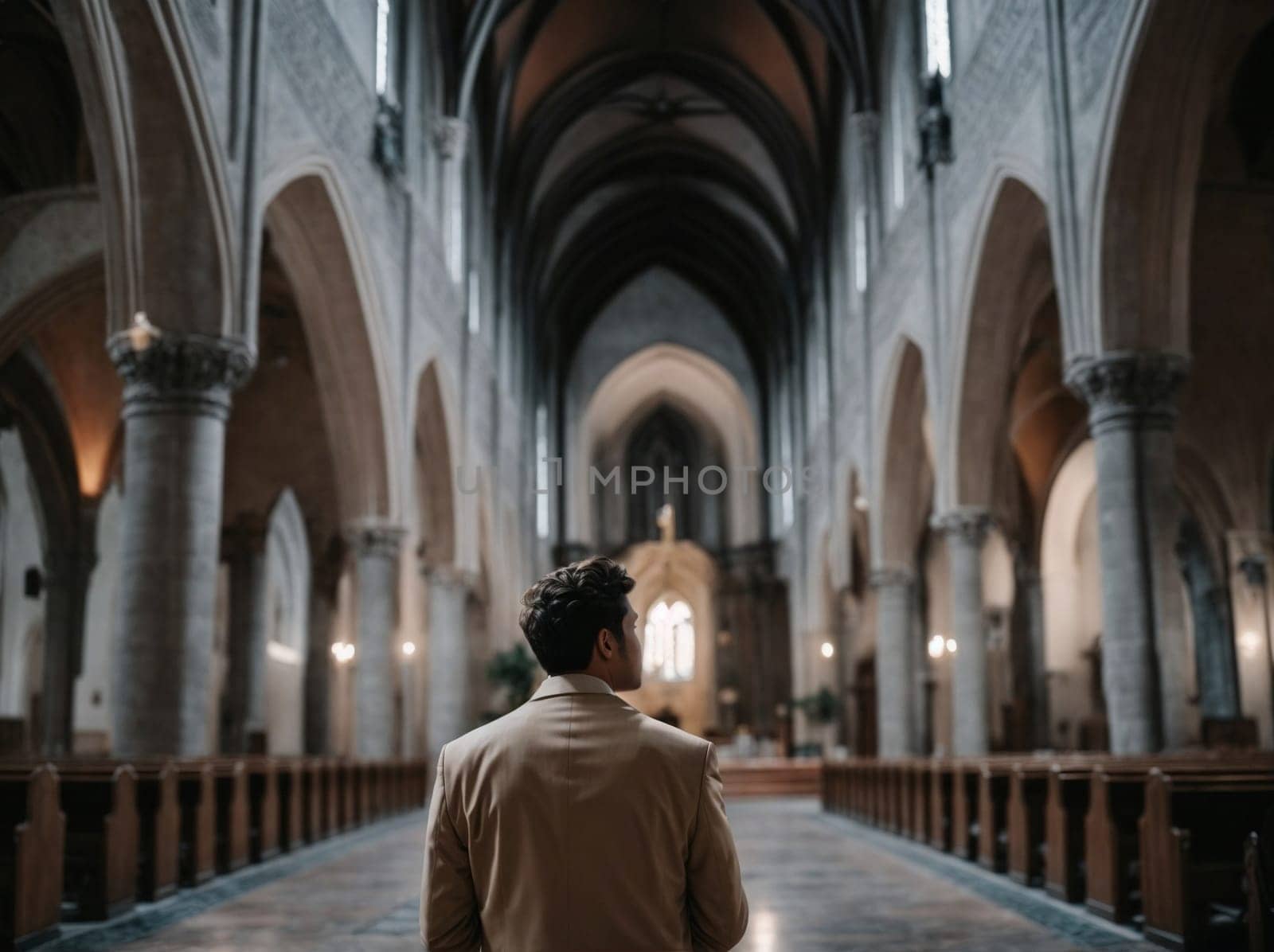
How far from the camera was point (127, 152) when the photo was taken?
1141 centimetres

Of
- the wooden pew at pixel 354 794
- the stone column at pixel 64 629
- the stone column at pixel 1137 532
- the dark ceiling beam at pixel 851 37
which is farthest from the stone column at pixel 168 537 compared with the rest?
the dark ceiling beam at pixel 851 37

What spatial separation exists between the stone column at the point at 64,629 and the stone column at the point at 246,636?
142 inches

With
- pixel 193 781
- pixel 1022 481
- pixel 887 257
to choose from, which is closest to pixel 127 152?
pixel 193 781

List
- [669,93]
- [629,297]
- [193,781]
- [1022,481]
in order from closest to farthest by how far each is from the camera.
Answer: [193,781], [1022,481], [669,93], [629,297]

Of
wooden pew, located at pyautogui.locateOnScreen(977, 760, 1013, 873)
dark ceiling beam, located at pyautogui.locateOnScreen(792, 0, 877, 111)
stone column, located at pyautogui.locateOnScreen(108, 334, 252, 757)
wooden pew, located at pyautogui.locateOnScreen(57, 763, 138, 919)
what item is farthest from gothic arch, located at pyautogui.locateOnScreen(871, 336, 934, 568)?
wooden pew, located at pyautogui.locateOnScreen(57, 763, 138, 919)

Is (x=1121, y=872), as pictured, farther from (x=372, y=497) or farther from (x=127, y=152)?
(x=372, y=497)

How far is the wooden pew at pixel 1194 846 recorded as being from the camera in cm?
674

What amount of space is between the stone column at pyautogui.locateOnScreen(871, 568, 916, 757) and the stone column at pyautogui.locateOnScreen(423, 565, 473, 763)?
7115mm

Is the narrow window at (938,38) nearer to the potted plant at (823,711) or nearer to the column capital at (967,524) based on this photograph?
the column capital at (967,524)

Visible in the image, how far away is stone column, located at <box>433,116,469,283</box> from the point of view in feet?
76.7

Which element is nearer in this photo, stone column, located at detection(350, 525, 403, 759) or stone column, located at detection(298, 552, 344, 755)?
stone column, located at detection(350, 525, 403, 759)

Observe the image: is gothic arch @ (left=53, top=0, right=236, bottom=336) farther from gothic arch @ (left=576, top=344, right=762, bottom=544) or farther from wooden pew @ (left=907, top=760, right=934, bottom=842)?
gothic arch @ (left=576, top=344, right=762, bottom=544)

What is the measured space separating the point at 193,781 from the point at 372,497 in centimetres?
956

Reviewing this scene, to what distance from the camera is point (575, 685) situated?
8.75 ft
